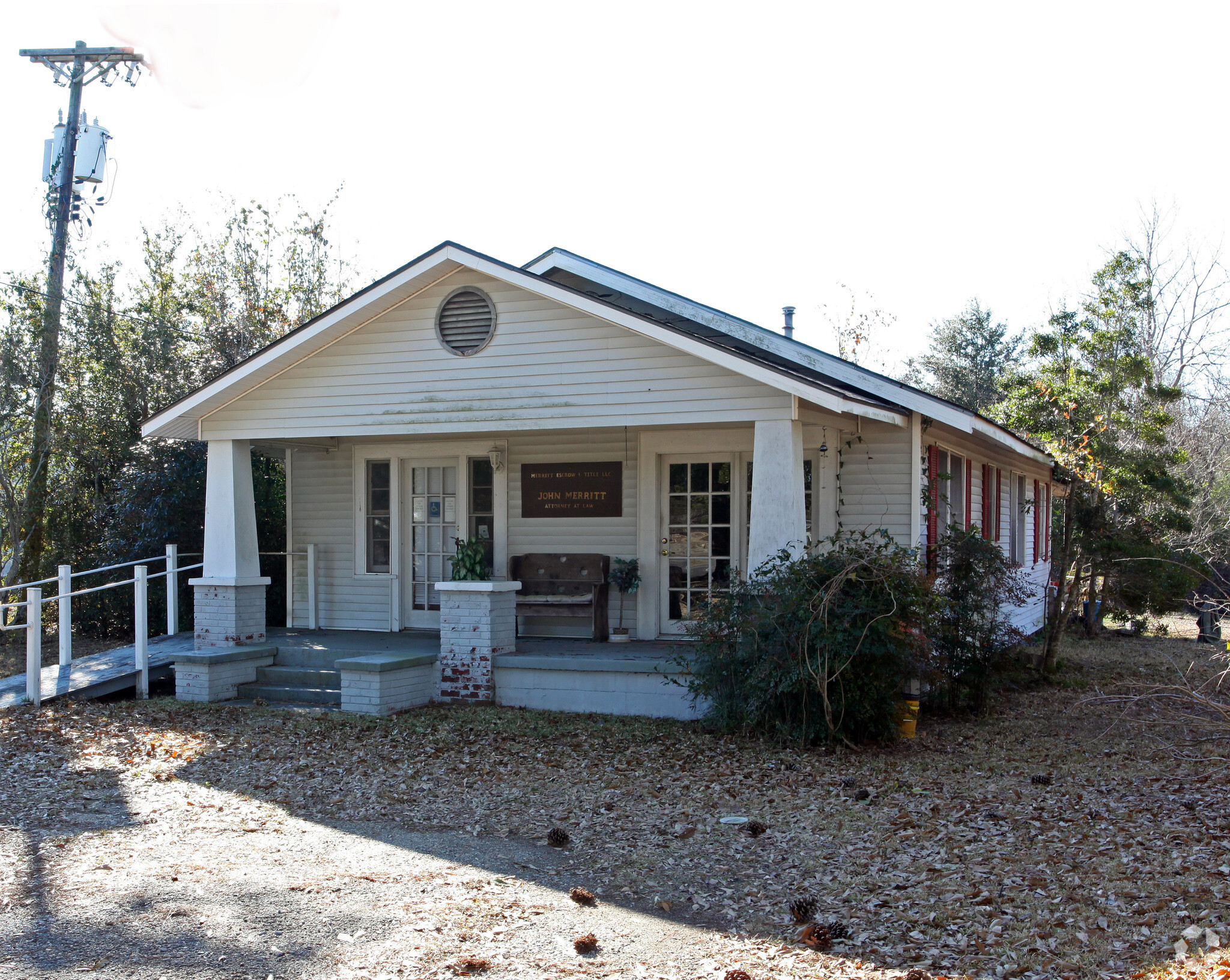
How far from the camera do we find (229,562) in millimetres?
10836

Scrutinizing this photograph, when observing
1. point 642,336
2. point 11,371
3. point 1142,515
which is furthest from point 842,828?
point 11,371

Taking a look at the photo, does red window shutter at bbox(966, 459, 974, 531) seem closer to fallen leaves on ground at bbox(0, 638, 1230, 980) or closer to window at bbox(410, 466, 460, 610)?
fallen leaves on ground at bbox(0, 638, 1230, 980)

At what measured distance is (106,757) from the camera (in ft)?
25.9

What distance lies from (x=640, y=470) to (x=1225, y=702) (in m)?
6.11

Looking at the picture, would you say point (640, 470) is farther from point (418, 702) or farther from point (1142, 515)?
point (1142, 515)

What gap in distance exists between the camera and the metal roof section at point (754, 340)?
941 cm

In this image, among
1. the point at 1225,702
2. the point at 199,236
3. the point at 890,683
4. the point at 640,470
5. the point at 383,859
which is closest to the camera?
the point at 383,859

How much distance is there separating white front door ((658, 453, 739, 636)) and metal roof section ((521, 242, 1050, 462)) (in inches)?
48.5

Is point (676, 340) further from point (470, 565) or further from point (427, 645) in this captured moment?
point (427, 645)

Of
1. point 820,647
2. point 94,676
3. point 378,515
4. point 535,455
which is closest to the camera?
point 820,647

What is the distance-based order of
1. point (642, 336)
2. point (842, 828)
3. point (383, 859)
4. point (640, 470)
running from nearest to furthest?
point (383, 859), point (842, 828), point (642, 336), point (640, 470)

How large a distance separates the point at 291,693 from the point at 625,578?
3494 millimetres

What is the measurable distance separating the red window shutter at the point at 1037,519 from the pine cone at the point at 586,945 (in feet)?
50.2

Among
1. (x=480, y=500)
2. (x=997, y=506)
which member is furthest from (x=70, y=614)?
(x=997, y=506)
